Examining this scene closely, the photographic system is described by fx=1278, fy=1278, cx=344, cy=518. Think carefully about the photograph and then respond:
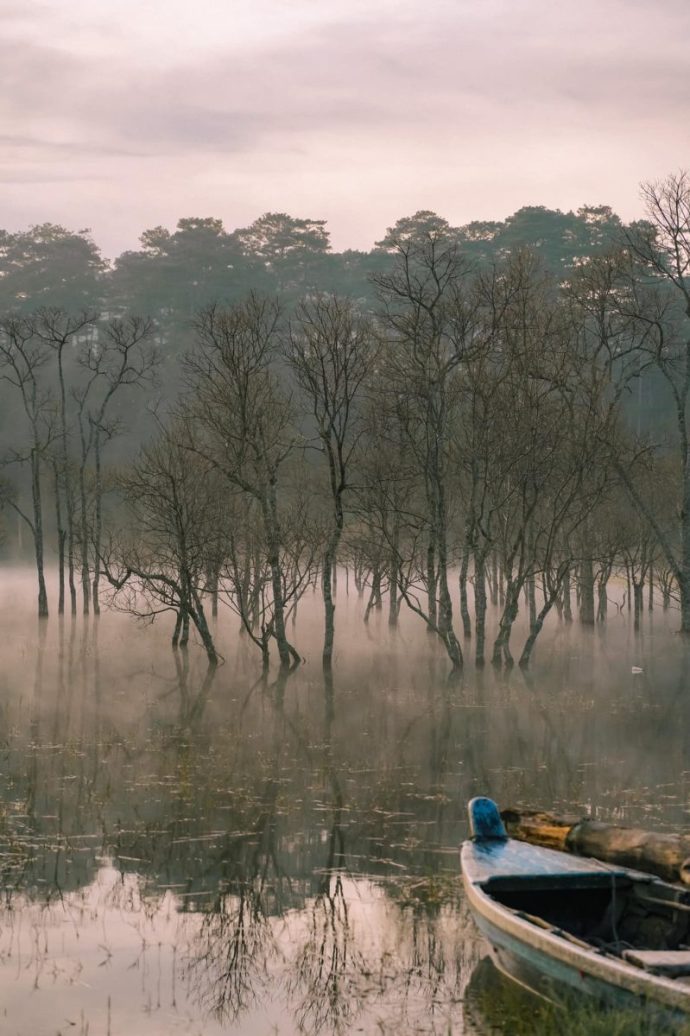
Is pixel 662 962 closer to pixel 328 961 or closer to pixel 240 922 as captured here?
pixel 328 961

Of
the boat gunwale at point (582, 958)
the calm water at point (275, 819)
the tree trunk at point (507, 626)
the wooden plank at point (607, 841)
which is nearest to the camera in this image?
the boat gunwale at point (582, 958)

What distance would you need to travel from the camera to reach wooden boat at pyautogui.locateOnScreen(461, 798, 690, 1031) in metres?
10.0

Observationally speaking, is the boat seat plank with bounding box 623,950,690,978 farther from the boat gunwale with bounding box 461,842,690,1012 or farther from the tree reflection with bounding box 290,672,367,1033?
the tree reflection with bounding box 290,672,367,1033

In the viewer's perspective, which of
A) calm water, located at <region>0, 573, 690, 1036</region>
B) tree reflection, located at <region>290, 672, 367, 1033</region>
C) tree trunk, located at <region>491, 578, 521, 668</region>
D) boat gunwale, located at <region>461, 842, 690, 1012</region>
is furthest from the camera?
tree trunk, located at <region>491, 578, 521, 668</region>

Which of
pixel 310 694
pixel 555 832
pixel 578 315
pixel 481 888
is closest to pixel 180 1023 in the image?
pixel 481 888

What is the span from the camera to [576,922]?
1233cm

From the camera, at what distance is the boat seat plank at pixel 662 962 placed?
9977 mm

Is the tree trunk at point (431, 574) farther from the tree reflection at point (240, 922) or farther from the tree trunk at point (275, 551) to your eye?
the tree reflection at point (240, 922)

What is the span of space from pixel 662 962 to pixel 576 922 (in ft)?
7.70

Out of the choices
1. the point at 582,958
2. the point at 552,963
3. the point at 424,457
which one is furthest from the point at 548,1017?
the point at 424,457

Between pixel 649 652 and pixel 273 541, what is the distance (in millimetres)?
16158

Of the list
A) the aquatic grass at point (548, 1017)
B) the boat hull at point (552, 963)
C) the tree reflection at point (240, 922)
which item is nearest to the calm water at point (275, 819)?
the tree reflection at point (240, 922)

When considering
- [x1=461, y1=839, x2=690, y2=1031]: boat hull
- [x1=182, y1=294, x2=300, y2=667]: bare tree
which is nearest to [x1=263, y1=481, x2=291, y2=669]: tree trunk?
[x1=182, y1=294, x2=300, y2=667]: bare tree

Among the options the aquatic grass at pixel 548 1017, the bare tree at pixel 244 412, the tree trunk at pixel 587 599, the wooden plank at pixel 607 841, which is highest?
the bare tree at pixel 244 412
